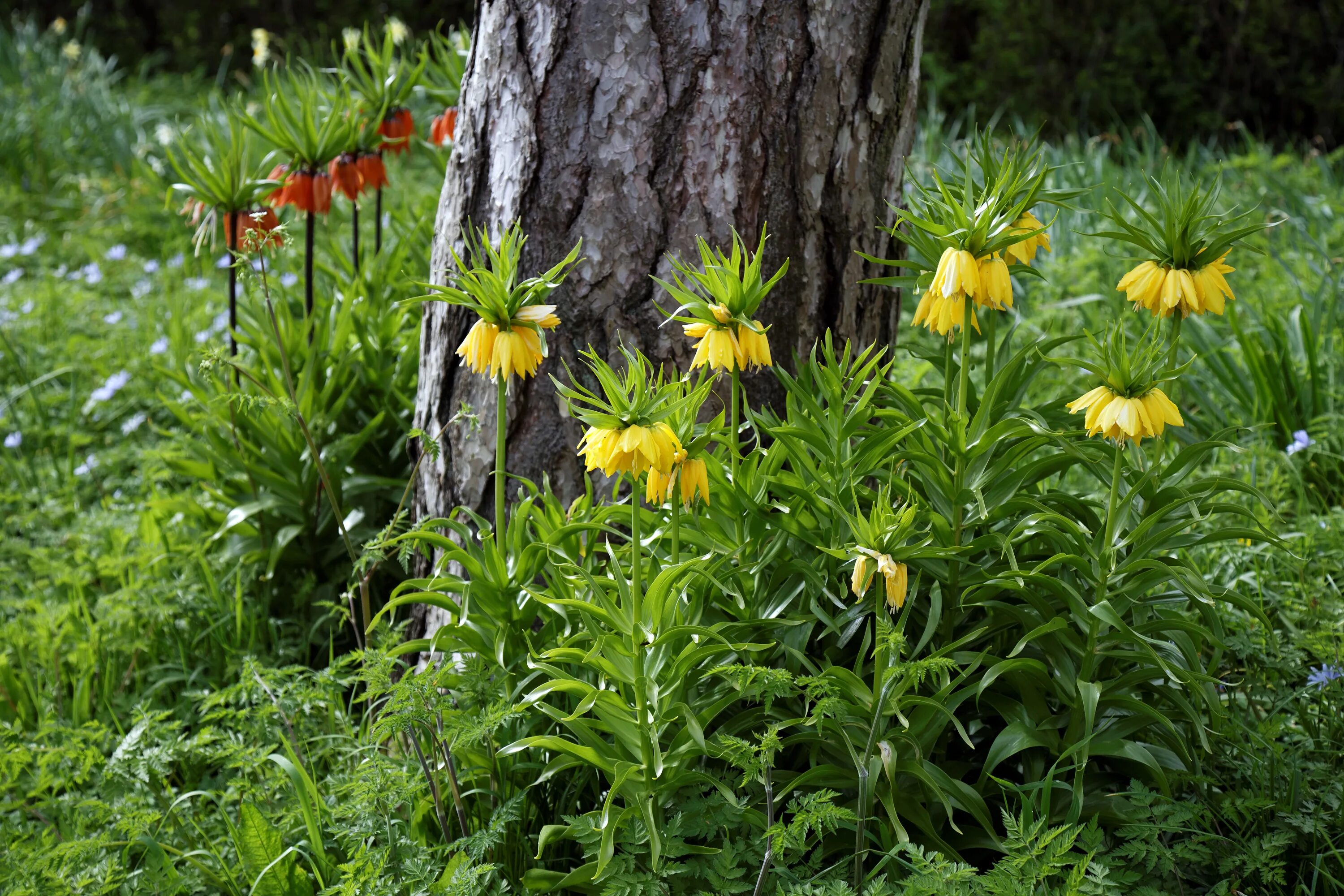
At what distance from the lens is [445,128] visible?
2658 millimetres

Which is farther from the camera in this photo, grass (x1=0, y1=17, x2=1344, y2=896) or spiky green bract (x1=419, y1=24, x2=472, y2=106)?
spiky green bract (x1=419, y1=24, x2=472, y2=106)

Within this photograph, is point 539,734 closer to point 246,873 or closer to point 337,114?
point 246,873

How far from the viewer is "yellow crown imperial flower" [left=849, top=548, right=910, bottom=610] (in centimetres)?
124

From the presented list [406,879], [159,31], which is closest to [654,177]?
[406,879]

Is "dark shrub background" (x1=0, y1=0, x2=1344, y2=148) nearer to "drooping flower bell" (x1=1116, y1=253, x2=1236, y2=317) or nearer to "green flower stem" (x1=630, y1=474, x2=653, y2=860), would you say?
"drooping flower bell" (x1=1116, y1=253, x2=1236, y2=317)

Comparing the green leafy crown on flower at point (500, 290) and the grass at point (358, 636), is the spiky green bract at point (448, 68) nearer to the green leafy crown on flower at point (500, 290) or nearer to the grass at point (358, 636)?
the grass at point (358, 636)

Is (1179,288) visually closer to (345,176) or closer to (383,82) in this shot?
(345,176)

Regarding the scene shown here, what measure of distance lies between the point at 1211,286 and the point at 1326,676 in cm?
90

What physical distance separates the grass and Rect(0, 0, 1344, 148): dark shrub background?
2312 millimetres

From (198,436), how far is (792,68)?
2.22 m

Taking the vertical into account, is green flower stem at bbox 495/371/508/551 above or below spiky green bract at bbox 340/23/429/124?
below

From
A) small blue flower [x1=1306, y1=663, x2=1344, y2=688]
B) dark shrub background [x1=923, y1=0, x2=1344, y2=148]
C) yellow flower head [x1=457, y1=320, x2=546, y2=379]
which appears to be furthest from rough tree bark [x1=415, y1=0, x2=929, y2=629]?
dark shrub background [x1=923, y1=0, x2=1344, y2=148]

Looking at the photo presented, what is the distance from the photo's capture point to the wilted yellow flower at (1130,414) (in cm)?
134

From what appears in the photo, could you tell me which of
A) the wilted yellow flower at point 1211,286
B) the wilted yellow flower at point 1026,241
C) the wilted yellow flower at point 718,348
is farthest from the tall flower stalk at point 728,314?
the wilted yellow flower at point 1211,286
